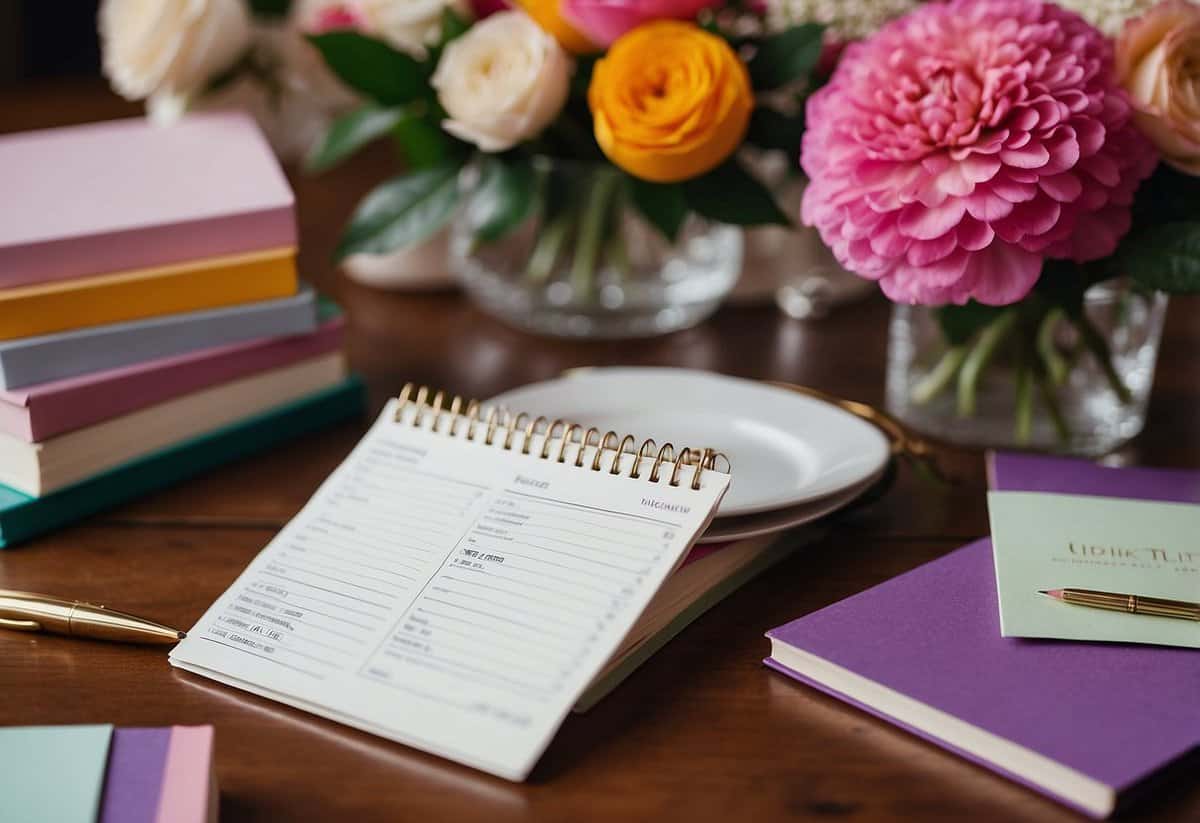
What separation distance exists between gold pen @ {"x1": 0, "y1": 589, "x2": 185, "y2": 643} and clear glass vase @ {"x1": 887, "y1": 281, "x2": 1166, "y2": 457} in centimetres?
54

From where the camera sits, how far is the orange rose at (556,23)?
95 cm

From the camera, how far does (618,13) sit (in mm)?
920

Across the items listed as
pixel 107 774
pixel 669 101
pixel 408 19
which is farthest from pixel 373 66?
pixel 107 774

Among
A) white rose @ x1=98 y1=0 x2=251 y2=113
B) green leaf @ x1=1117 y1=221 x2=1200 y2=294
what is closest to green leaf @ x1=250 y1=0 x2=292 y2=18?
white rose @ x1=98 y1=0 x2=251 y2=113

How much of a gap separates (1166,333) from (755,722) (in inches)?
26.0

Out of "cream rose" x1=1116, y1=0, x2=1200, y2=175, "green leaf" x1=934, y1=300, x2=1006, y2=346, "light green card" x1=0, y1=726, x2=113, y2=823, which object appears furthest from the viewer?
"green leaf" x1=934, y1=300, x2=1006, y2=346

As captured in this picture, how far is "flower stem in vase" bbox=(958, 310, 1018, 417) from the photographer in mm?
922

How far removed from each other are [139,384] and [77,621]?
204 millimetres

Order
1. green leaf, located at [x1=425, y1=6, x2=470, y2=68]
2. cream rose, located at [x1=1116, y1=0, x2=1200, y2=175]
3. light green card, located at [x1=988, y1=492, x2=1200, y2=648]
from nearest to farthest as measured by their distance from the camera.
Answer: light green card, located at [x1=988, y1=492, x2=1200, y2=648] → cream rose, located at [x1=1116, y1=0, x2=1200, y2=175] → green leaf, located at [x1=425, y1=6, x2=470, y2=68]

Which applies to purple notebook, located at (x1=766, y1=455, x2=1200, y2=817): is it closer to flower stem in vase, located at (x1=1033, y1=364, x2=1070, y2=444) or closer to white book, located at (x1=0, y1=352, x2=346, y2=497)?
flower stem in vase, located at (x1=1033, y1=364, x2=1070, y2=444)

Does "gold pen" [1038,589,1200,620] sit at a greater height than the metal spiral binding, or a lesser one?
lesser

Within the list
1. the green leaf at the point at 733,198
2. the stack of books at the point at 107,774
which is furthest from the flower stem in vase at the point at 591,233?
the stack of books at the point at 107,774

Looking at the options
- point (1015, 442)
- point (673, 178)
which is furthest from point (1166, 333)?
point (673, 178)

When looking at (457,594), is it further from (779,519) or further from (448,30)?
(448,30)
